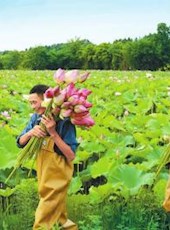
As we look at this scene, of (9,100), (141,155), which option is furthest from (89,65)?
(141,155)

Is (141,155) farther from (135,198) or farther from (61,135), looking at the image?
(61,135)

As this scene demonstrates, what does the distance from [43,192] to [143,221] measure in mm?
581

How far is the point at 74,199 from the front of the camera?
352cm

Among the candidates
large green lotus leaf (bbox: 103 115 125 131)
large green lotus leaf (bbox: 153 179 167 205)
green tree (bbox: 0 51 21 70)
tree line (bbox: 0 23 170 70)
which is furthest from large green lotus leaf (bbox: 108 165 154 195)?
green tree (bbox: 0 51 21 70)

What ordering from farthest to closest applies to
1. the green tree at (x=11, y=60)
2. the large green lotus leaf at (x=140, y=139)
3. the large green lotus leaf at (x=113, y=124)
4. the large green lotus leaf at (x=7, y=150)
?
the green tree at (x=11, y=60), the large green lotus leaf at (x=113, y=124), the large green lotus leaf at (x=140, y=139), the large green lotus leaf at (x=7, y=150)

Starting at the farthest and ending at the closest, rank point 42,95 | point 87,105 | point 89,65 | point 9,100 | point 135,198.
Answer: point 89,65 → point 9,100 → point 135,198 → point 42,95 → point 87,105

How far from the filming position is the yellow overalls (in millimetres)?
2936

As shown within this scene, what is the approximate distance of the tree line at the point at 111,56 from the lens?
51375 millimetres

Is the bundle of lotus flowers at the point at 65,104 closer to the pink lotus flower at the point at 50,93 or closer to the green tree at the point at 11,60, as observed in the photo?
the pink lotus flower at the point at 50,93

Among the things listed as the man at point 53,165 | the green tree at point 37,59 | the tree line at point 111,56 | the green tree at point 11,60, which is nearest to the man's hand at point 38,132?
the man at point 53,165

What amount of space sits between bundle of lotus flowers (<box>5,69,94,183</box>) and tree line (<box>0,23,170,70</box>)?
46670 millimetres

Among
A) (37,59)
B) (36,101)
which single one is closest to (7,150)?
(36,101)

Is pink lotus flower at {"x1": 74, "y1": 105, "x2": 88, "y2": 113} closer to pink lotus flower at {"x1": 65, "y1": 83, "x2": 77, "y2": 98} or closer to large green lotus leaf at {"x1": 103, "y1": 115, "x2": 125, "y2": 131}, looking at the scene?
pink lotus flower at {"x1": 65, "y1": 83, "x2": 77, "y2": 98}

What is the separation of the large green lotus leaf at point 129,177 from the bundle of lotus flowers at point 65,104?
0.78 meters
